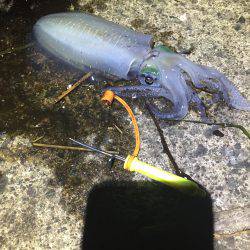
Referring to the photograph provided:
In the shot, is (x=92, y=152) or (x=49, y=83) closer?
(x=92, y=152)

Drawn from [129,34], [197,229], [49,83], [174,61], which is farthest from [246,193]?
[49,83]

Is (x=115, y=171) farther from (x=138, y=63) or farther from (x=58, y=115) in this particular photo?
(x=138, y=63)

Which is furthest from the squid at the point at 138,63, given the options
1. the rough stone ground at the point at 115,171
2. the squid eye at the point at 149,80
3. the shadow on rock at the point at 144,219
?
the shadow on rock at the point at 144,219

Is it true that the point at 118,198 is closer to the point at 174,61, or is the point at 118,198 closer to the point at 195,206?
the point at 195,206

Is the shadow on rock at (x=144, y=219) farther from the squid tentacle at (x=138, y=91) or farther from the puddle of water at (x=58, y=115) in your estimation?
the squid tentacle at (x=138, y=91)

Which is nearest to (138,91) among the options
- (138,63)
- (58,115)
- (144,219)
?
(138,63)

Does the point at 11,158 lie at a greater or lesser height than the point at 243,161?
lesser

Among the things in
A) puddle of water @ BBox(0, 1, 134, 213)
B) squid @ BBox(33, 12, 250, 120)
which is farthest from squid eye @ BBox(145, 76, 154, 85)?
puddle of water @ BBox(0, 1, 134, 213)
